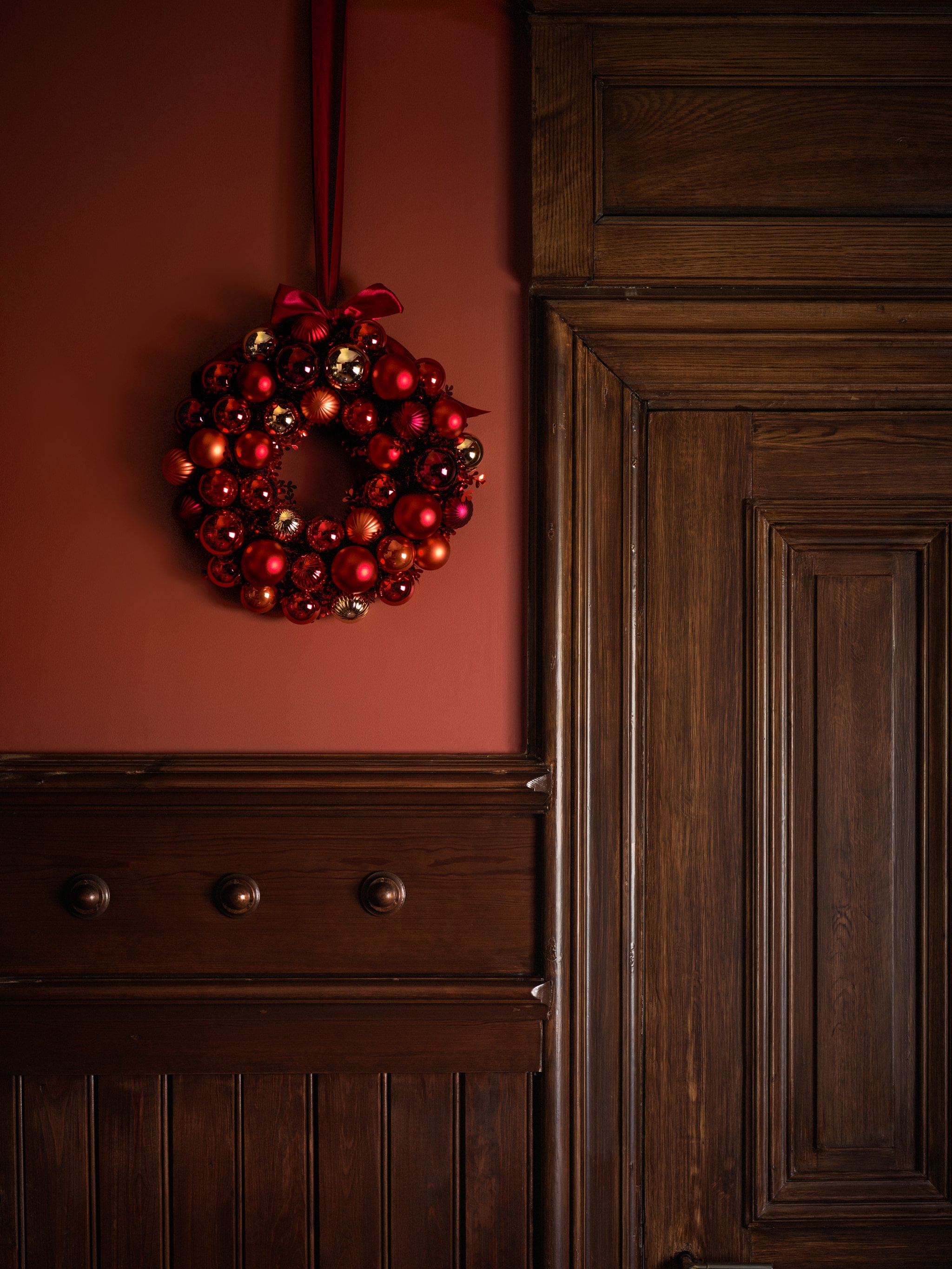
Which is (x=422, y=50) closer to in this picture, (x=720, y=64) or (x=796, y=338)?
(x=720, y=64)

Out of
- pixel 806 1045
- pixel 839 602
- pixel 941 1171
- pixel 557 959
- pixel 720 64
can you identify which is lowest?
pixel 941 1171

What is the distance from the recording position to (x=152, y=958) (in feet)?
4.17

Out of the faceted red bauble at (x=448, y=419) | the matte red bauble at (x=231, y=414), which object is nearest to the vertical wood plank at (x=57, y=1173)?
the matte red bauble at (x=231, y=414)

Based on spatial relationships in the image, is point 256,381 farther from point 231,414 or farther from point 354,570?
point 354,570

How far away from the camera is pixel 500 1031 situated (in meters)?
1.27

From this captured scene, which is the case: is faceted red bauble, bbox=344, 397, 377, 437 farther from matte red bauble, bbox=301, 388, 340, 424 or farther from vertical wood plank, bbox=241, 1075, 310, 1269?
vertical wood plank, bbox=241, 1075, 310, 1269

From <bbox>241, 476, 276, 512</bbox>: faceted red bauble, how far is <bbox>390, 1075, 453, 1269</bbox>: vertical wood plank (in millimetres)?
862

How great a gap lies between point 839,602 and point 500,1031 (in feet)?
2.74

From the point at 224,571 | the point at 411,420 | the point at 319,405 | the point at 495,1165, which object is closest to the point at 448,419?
the point at 411,420

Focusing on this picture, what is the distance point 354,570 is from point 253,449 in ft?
0.72

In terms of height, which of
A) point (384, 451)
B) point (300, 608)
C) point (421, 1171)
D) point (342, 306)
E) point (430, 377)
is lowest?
point (421, 1171)

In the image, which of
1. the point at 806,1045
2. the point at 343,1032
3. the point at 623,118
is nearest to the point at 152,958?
the point at 343,1032

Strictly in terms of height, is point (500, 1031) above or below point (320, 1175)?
above

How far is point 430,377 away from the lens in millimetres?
1240
